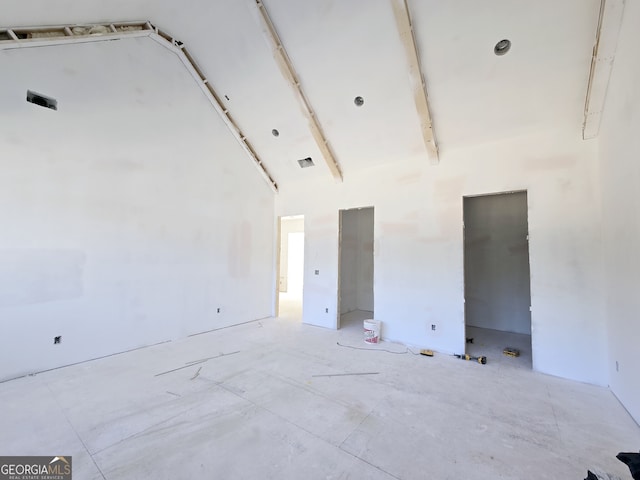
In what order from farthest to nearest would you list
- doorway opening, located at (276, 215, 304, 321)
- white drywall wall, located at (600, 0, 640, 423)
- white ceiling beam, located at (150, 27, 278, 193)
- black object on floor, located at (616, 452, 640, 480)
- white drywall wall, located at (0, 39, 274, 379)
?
doorway opening, located at (276, 215, 304, 321)
white ceiling beam, located at (150, 27, 278, 193)
white drywall wall, located at (0, 39, 274, 379)
white drywall wall, located at (600, 0, 640, 423)
black object on floor, located at (616, 452, 640, 480)

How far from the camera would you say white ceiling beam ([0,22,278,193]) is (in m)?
3.11

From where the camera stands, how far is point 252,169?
6.03 m

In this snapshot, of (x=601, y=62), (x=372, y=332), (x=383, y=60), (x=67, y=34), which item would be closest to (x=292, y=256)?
(x=372, y=332)

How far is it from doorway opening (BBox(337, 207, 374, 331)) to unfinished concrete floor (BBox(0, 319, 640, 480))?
355 centimetres

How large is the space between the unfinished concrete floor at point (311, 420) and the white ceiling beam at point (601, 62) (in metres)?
3.17

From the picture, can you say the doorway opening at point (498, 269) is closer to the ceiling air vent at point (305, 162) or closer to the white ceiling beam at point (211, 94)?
the ceiling air vent at point (305, 162)

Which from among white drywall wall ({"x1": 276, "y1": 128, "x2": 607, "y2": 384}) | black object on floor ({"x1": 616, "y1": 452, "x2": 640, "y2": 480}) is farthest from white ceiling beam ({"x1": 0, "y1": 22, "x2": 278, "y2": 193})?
black object on floor ({"x1": 616, "y1": 452, "x2": 640, "y2": 480})

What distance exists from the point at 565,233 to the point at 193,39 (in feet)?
20.2

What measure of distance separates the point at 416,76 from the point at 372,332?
3.91 metres

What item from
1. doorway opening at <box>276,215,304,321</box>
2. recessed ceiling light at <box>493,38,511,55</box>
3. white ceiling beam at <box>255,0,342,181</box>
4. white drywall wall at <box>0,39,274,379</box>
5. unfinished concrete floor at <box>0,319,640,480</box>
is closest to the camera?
unfinished concrete floor at <box>0,319,640,480</box>

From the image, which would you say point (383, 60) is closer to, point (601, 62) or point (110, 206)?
point (601, 62)

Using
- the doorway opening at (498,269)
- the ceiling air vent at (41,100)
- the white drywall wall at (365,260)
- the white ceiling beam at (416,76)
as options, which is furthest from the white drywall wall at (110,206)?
the doorway opening at (498,269)

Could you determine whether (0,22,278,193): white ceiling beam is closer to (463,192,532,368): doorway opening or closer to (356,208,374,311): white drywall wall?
(356,208,374,311): white drywall wall

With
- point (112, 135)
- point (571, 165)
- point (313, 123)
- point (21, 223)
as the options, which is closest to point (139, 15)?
point (112, 135)
